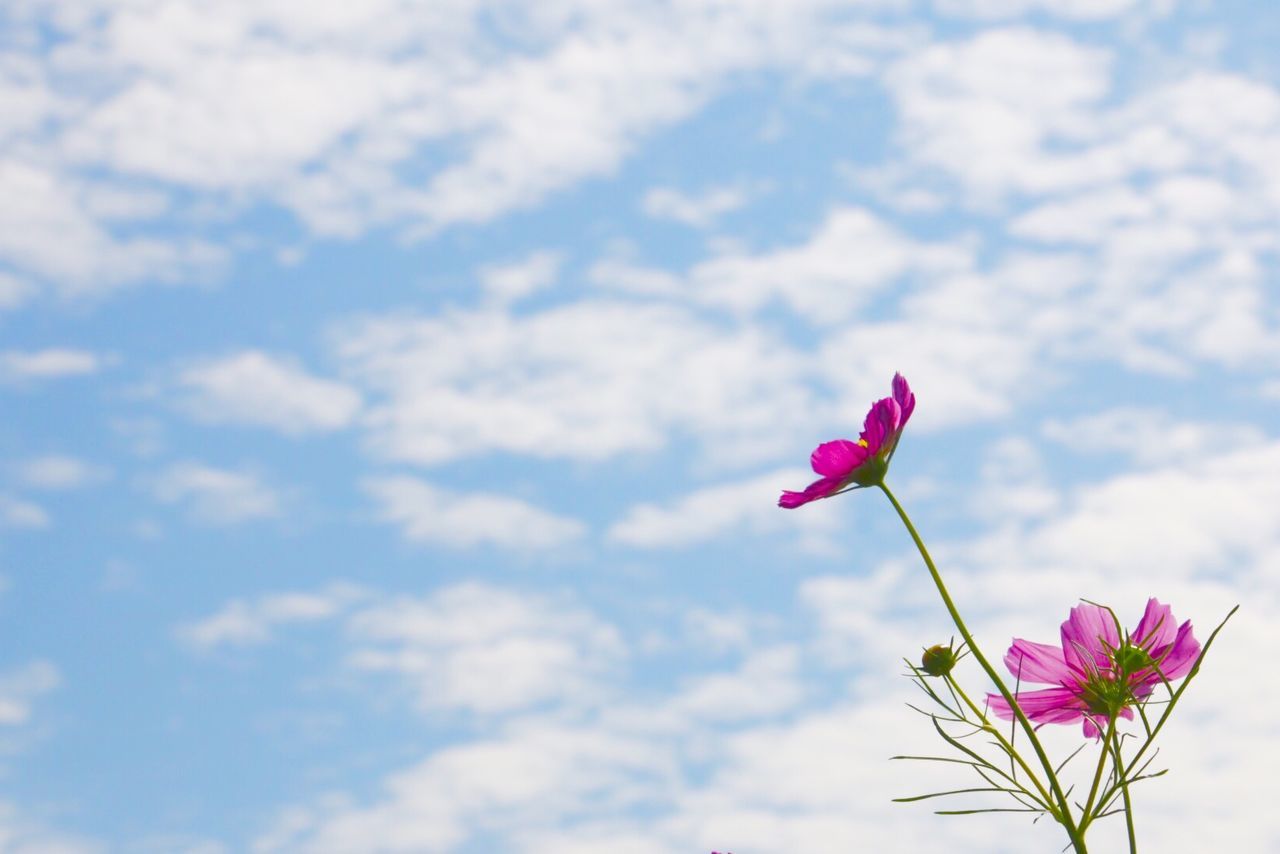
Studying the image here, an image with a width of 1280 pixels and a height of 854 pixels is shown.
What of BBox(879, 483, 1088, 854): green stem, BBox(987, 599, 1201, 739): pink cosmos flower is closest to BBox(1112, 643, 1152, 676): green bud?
BBox(987, 599, 1201, 739): pink cosmos flower

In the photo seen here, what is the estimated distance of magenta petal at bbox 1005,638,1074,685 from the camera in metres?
1.05

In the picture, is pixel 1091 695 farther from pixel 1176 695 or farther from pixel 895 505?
pixel 895 505

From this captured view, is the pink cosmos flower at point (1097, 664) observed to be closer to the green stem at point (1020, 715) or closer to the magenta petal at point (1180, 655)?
the magenta petal at point (1180, 655)

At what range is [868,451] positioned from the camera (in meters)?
1.18

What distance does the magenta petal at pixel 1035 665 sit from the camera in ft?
3.43

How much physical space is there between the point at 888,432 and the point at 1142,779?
0.37 meters

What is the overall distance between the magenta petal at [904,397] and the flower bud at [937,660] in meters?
0.21

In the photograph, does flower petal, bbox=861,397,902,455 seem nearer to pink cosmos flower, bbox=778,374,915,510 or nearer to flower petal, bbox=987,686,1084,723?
pink cosmos flower, bbox=778,374,915,510

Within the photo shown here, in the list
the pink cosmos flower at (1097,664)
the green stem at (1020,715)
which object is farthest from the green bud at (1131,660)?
the green stem at (1020,715)

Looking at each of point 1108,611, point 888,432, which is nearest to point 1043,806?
point 1108,611

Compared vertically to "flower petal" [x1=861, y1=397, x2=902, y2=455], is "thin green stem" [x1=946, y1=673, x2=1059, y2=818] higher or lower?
lower

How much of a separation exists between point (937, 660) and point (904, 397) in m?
0.24

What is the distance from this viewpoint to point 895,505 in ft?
3.20

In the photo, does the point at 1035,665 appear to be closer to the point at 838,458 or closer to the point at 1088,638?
the point at 1088,638
